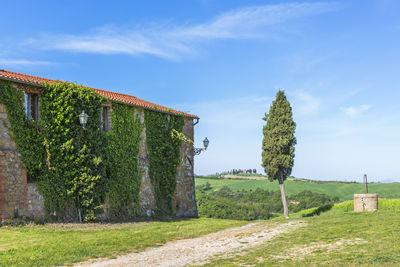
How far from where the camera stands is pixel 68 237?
530 inches

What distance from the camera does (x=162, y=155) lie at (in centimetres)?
2348

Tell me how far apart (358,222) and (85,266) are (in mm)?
10389

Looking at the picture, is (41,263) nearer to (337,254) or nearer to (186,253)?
(186,253)

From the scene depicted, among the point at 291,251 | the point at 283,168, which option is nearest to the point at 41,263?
the point at 291,251

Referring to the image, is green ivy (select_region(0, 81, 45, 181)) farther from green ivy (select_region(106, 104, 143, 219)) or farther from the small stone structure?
the small stone structure

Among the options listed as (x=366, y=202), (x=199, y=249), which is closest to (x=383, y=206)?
(x=366, y=202)

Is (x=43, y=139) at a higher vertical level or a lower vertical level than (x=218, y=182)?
higher

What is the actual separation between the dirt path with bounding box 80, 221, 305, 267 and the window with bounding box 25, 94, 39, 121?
8843 mm

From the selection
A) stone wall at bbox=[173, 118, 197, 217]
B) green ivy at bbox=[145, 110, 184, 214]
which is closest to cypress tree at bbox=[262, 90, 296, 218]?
stone wall at bbox=[173, 118, 197, 217]

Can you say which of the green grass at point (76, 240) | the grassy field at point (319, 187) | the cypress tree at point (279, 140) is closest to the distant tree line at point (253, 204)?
the grassy field at point (319, 187)

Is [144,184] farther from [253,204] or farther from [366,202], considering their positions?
[253,204]

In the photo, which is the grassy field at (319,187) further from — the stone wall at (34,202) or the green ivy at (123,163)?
the stone wall at (34,202)

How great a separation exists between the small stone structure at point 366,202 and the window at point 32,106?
1694cm

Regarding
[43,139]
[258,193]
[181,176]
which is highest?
[43,139]
